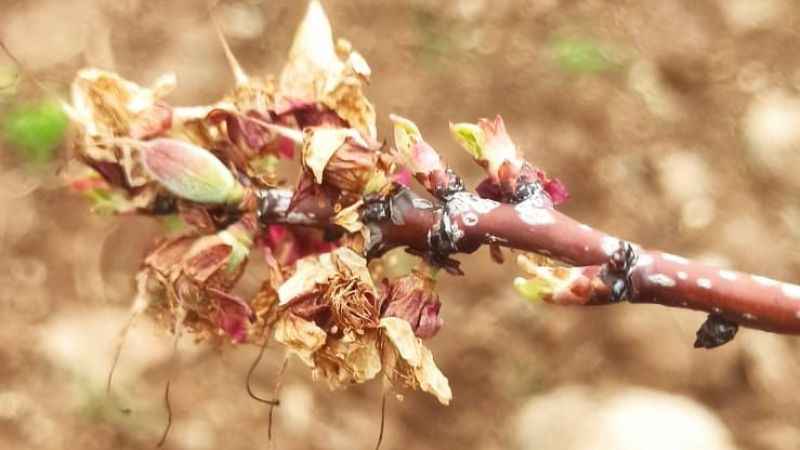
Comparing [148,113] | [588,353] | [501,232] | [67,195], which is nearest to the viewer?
[501,232]

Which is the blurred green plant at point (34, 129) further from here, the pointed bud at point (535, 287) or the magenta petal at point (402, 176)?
the pointed bud at point (535, 287)

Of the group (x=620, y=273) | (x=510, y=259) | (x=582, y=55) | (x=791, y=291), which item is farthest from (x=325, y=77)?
(x=582, y=55)

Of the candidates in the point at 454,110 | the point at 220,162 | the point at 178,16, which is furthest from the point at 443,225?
the point at 178,16

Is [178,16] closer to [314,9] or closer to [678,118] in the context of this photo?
[678,118]

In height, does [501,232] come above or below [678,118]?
below

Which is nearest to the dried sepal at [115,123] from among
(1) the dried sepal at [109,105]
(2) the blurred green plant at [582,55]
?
(1) the dried sepal at [109,105]

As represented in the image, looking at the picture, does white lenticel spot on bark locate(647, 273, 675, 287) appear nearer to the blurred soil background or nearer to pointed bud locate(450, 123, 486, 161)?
pointed bud locate(450, 123, 486, 161)

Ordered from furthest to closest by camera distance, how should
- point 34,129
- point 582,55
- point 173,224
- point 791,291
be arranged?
point 582,55 → point 34,129 → point 173,224 → point 791,291

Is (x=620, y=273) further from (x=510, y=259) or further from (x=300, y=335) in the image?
(x=510, y=259)
